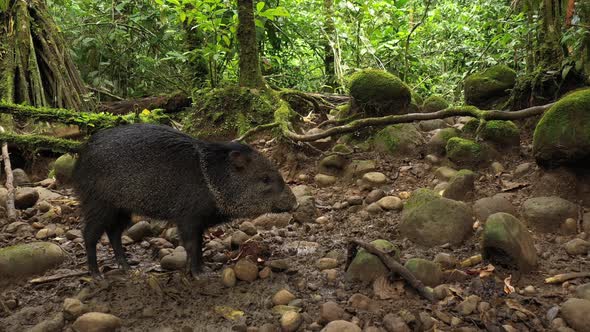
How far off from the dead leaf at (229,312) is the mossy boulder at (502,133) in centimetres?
278

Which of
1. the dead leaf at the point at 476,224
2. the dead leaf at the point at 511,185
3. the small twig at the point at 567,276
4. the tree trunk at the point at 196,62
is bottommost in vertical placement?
the small twig at the point at 567,276

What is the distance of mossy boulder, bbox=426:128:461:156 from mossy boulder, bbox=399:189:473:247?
127 centimetres

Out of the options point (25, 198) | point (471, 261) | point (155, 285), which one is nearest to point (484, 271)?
point (471, 261)

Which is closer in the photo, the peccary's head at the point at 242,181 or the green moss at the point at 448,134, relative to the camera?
the peccary's head at the point at 242,181

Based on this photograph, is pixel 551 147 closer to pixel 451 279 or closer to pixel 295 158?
pixel 451 279

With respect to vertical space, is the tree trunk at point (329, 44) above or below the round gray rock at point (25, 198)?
above

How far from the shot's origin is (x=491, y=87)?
4.97 meters

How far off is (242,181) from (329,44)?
520cm

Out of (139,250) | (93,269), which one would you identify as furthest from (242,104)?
(93,269)

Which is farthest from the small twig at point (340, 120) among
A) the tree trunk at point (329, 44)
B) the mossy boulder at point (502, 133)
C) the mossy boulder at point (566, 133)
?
the tree trunk at point (329, 44)

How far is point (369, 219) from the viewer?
4016 mm

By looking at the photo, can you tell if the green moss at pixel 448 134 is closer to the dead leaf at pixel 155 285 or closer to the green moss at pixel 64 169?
the dead leaf at pixel 155 285

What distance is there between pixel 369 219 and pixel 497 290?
134 cm

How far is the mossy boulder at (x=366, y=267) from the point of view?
2.99m
